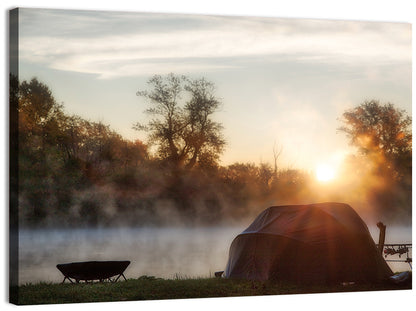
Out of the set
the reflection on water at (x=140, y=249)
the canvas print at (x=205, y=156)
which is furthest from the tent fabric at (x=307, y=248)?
the reflection on water at (x=140, y=249)

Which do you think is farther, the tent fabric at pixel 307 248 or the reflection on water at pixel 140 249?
the tent fabric at pixel 307 248

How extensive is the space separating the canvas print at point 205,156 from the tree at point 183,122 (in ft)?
0.07

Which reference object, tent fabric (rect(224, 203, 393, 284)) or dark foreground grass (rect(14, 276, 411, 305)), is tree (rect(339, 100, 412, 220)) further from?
dark foreground grass (rect(14, 276, 411, 305))

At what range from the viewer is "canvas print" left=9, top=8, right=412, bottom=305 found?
412 inches

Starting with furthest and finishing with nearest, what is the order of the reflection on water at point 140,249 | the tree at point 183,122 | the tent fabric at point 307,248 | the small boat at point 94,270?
1. the tent fabric at point 307,248
2. the tree at point 183,122
3. the small boat at point 94,270
4. the reflection on water at point 140,249

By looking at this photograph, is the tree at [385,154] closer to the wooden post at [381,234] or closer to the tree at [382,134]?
the tree at [382,134]

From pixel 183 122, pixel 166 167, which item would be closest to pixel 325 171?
pixel 183 122

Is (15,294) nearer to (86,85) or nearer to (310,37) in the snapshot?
(86,85)

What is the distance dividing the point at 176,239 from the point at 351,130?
3024 mm

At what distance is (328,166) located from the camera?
12.0 metres

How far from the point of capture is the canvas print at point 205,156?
10453mm

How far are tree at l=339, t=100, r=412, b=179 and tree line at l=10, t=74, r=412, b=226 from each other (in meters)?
0.01

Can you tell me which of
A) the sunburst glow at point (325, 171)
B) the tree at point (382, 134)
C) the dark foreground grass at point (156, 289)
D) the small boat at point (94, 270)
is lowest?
the dark foreground grass at point (156, 289)

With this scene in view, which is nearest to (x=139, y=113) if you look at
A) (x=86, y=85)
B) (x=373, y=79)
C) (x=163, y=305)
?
(x=86, y=85)
